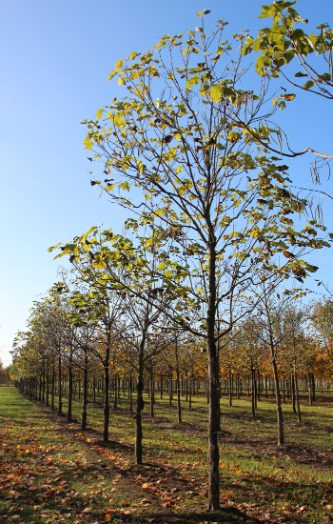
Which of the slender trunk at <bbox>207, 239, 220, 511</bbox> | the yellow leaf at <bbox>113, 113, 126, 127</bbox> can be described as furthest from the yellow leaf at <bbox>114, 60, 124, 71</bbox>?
the slender trunk at <bbox>207, 239, 220, 511</bbox>

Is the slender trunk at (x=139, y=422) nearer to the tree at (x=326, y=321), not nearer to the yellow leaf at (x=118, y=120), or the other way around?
the yellow leaf at (x=118, y=120)

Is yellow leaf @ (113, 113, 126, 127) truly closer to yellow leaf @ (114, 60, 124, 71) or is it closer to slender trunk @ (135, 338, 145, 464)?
yellow leaf @ (114, 60, 124, 71)

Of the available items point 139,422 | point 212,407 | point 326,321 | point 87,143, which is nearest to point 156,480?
point 139,422

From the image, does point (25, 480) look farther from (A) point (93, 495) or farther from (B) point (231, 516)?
(B) point (231, 516)

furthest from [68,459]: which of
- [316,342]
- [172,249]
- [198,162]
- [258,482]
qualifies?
[316,342]

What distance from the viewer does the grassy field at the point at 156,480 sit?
7.48 metres

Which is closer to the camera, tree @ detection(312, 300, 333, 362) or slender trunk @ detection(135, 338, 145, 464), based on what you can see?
slender trunk @ detection(135, 338, 145, 464)

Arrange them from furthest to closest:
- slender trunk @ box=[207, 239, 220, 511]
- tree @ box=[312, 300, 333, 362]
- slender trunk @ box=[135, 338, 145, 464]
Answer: tree @ box=[312, 300, 333, 362]
slender trunk @ box=[135, 338, 145, 464]
slender trunk @ box=[207, 239, 220, 511]

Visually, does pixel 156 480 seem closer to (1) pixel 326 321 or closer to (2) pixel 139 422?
(2) pixel 139 422

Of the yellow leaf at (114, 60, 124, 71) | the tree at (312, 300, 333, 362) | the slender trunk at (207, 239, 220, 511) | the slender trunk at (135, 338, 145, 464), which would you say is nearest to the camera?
the yellow leaf at (114, 60, 124, 71)

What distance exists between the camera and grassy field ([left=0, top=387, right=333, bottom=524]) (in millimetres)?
7484

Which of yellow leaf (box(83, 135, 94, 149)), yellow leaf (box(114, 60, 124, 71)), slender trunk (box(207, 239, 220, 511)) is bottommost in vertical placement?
slender trunk (box(207, 239, 220, 511))

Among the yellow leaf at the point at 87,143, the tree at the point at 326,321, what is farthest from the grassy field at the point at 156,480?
the tree at the point at 326,321

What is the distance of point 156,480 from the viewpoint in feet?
33.0
